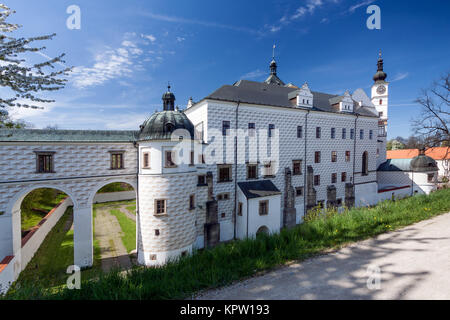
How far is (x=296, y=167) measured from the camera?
19828 mm

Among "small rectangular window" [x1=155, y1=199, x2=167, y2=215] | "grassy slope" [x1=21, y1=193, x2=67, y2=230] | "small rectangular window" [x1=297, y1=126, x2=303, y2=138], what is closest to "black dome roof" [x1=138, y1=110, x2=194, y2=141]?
"small rectangular window" [x1=155, y1=199, x2=167, y2=215]

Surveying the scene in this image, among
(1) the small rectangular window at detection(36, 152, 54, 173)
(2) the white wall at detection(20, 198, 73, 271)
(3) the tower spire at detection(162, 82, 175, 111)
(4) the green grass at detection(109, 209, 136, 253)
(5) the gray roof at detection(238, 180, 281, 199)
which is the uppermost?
(3) the tower spire at detection(162, 82, 175, 111)

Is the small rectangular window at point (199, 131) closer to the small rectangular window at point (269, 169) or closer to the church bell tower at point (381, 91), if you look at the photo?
the small rectangular window at point (269, 169)

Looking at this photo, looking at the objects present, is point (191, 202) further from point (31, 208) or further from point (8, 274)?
point (31, 208)

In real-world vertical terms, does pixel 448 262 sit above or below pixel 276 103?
below

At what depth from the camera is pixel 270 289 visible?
3.79m

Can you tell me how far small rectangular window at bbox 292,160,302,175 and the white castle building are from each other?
0.10 metres

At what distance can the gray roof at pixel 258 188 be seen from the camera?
53.2 ft

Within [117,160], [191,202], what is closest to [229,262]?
[191,202]

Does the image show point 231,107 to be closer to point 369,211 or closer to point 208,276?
point 369,211

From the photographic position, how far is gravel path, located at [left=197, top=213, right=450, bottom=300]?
3.62 meters

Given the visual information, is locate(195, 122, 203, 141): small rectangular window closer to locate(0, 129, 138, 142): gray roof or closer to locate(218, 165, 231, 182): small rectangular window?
locate(218, 165, 231, 182): small rectangular window

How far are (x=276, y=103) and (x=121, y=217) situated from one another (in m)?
21.4

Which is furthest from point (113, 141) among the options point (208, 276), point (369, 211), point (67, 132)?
point (369, 211)
